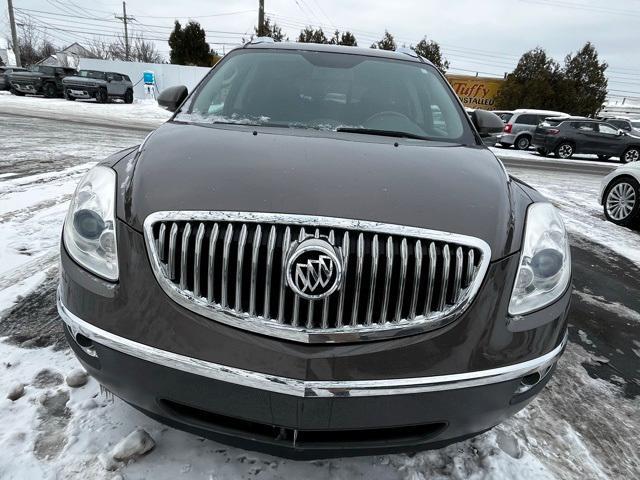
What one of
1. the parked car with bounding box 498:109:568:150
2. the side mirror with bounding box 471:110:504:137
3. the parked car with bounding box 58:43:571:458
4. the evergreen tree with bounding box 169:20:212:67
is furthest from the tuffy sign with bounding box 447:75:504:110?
the parked car with bounding box 58:43:571:458

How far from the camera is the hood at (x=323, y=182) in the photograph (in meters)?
1.50

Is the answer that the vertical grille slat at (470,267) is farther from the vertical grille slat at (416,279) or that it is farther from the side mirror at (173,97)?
the side mirror at (173,97)

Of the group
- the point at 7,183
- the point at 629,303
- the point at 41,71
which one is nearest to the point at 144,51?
the point at 41,71

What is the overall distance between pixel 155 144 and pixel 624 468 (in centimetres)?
240

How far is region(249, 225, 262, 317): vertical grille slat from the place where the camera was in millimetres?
1391

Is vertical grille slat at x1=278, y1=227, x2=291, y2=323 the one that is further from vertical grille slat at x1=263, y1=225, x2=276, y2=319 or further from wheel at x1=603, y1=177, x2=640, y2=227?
wheel at x1=603, y1=177, x2=640, y2=227

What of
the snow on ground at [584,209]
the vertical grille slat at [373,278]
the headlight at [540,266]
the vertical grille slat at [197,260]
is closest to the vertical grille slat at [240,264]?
the vertical grille slat at [197,260]

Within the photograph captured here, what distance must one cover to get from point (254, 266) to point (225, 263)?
0.09 meters

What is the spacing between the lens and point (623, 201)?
669 cm

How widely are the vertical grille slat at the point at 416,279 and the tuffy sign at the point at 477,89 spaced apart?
36.1 m

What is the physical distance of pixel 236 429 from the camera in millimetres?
1478

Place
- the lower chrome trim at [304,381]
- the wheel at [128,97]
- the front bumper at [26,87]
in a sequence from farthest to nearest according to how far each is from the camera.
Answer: the wheel at [128,97], the front bumper at [26,87], the lower chrome trim at [304,381]

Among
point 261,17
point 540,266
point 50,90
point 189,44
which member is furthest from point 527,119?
point 189,44

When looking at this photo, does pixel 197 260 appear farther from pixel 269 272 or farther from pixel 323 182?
pixel 323 182
